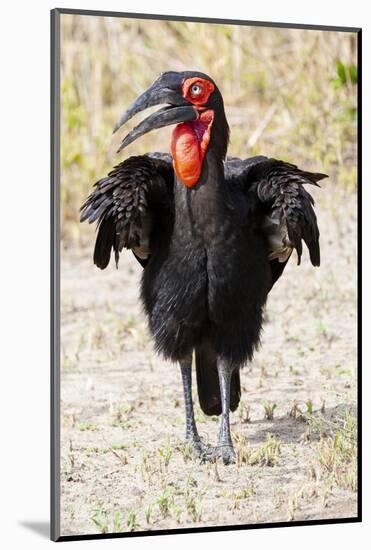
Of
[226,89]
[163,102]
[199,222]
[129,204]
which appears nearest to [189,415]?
[199,222]

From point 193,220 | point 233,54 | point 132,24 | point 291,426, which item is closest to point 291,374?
point 291,426

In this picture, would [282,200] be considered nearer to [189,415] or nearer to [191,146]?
[191,146]

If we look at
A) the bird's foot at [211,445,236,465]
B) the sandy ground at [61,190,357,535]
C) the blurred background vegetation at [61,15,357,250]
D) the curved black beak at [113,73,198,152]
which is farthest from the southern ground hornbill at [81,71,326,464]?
the blurred background vegetation at [61,15,357,250]

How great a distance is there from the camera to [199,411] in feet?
16.6

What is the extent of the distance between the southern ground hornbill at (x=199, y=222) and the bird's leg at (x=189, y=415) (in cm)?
13

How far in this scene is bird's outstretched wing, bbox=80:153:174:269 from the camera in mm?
4125

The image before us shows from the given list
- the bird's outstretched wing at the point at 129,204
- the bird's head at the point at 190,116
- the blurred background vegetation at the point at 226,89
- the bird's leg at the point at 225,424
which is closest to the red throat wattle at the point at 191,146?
the bird's head at the point at 190,116

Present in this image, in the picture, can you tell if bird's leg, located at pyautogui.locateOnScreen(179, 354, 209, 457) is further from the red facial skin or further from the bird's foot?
the red facial skin

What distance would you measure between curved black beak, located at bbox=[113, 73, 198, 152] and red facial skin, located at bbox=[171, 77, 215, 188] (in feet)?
0.09

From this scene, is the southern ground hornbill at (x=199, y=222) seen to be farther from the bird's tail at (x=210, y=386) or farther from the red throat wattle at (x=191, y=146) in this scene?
the bird's tail at (x=210, y=386)

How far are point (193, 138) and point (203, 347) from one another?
2.38ft

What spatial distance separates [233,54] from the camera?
22.1 ft

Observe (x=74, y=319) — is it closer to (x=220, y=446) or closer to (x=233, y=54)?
(x=233, y=54)

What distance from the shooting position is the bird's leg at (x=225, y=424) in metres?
4.45
